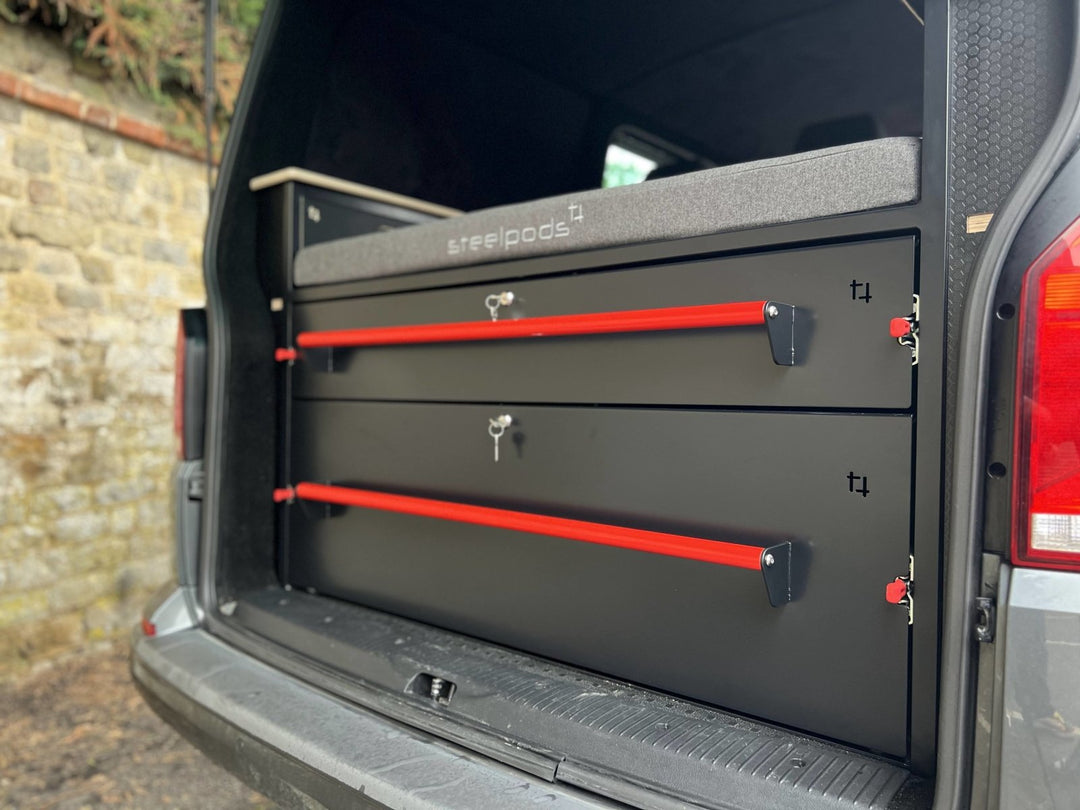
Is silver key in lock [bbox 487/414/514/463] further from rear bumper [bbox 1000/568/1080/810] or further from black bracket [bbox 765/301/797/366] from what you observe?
rear bumper [bbox 1000/568/1080/810]

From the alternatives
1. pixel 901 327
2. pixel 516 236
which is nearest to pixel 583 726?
pixel 901 327

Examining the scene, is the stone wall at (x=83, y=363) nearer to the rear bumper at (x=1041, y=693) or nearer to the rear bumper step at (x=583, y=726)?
the rear bumper step at (x=583, y=726)

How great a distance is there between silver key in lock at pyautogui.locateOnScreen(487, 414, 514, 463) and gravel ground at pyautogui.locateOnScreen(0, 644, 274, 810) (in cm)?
138

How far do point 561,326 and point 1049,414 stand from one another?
71 centimetres

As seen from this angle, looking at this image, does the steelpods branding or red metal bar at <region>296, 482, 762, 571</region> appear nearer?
red metal bar at <region>296, 482, 762, 571</region>

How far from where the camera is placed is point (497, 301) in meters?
1.47

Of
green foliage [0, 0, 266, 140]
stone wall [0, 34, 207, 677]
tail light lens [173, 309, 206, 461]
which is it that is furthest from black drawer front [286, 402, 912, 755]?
green foliage [0, 0, 266, 140]

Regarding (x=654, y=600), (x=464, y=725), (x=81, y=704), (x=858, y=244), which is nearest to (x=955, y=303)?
(x=858, y=244)

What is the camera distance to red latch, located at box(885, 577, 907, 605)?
1.01m

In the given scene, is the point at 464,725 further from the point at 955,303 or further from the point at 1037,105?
the point at 1037,105

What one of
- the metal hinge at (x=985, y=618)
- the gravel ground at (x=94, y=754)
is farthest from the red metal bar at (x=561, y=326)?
the gravel ground at (x=94, y=754)

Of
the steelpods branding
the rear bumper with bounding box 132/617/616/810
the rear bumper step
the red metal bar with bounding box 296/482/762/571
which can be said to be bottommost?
the rear bumper with bounding box 132/617/616/810

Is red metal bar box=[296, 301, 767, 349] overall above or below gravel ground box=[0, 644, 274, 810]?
above

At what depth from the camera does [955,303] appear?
96 cm
